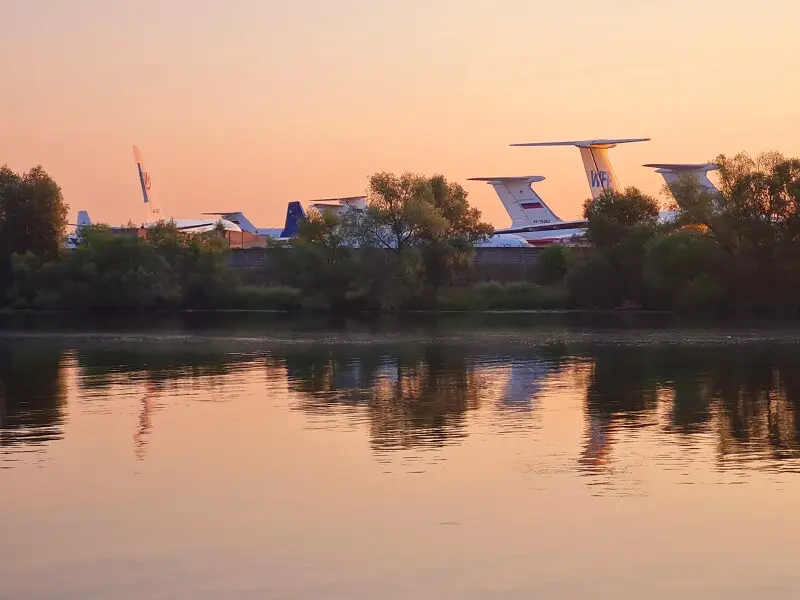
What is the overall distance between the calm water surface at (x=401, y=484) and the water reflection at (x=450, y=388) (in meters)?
0.13

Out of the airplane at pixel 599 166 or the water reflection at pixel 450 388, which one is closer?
the water reflection at pixel 450 388

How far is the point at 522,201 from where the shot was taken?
402 feet

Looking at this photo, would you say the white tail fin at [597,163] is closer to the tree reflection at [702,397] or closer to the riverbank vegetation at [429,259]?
the riverbank vegetation at [429,259]

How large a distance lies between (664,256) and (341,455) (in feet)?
188

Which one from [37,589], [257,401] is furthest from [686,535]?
[257,401]

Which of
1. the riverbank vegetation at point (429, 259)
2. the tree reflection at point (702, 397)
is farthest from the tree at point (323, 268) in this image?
the tree reflection at point (702, 397)

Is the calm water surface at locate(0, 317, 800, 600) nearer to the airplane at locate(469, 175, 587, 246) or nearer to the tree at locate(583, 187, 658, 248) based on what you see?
the tree at locate(583, 187, 658, 248)

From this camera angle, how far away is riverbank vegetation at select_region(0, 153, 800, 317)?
73.4 m

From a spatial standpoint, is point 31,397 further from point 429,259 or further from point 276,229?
point 276,229

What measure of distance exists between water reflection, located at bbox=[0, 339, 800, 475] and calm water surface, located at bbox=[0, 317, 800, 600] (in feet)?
0.43

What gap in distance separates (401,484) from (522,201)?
351 feet

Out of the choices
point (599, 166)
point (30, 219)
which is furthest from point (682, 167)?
point (30, 219)

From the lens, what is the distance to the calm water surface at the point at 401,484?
12.1 m

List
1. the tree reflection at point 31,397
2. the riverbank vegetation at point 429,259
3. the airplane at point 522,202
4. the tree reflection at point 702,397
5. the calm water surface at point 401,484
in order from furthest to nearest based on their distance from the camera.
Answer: the airplane at point 522,202
the riverbank vegetation at point 429,259
the tree reflection at point 31,397
the tree reflection at point 702,397
the calm water surface at point 401,484
